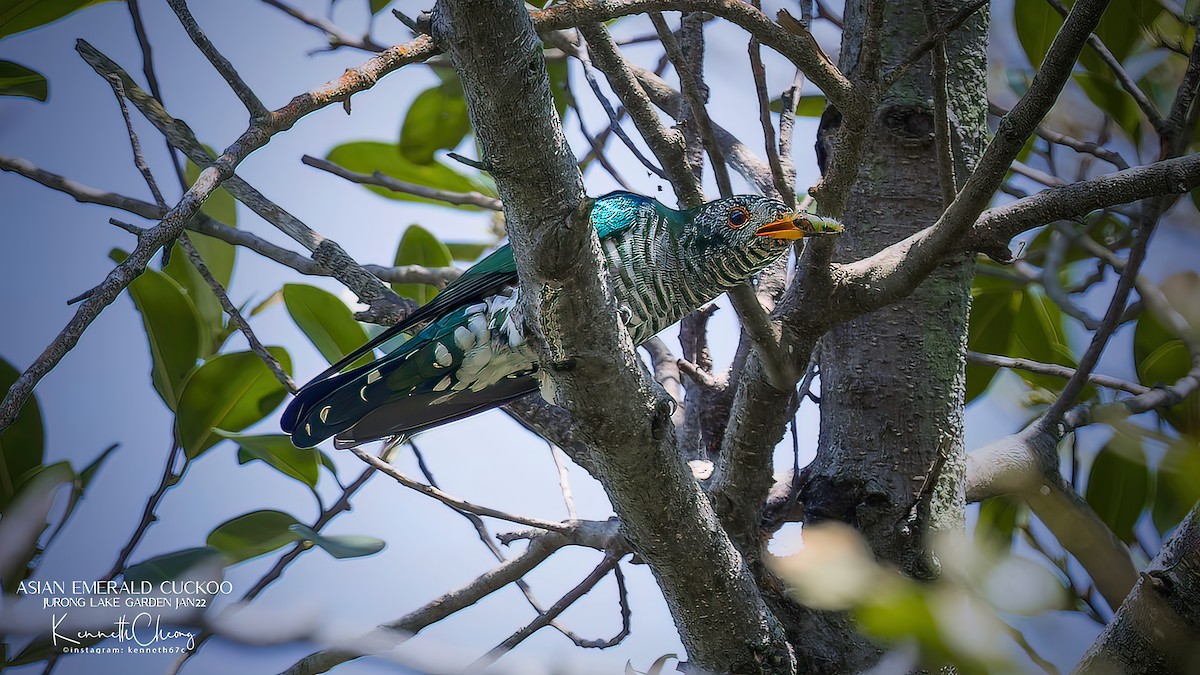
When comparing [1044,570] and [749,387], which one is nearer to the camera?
[1044,570]

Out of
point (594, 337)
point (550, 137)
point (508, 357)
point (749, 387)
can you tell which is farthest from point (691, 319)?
point (550, 137)

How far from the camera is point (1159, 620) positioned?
109cm

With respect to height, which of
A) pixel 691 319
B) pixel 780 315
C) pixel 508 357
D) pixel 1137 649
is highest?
pixel 691 319

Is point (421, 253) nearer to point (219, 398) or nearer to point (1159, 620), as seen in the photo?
point (219, 398)

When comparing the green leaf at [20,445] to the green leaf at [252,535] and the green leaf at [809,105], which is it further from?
the green leaf at [809,105]

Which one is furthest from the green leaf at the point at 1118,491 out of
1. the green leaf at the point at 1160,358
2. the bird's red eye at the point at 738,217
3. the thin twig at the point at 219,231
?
the thin twig at the point at 219,231

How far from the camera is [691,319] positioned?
247 cm

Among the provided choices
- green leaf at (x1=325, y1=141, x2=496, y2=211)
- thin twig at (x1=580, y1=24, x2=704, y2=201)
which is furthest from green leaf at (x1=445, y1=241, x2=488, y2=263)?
thin twig at (x1=580, y1=24, x2=704, y2=201)

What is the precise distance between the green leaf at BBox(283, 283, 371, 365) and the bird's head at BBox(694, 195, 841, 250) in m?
0.91

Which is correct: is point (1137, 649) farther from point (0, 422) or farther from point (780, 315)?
point (0, 422)

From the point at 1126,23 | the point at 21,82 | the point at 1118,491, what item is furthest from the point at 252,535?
the point at 1126,23

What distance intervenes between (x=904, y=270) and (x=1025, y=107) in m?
0.33

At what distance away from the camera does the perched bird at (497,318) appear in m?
1.92

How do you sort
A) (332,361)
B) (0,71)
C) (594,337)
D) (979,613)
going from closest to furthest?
(979,613) < (594,337) < (0,71) < (332,361)
